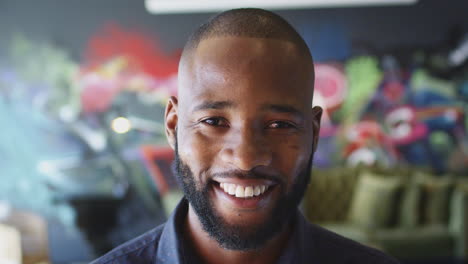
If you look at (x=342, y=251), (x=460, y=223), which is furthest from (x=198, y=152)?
(x=460, y=223)

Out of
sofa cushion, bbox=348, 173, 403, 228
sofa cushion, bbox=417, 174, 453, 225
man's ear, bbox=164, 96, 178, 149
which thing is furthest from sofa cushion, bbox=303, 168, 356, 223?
man's ear, bbox=164, 96, 178, 149

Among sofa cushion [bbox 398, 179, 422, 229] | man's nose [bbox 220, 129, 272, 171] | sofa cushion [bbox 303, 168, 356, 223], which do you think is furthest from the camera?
sofa cushion [bbox 303, 168, 356, 223]

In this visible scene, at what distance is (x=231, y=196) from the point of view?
2.83 feet

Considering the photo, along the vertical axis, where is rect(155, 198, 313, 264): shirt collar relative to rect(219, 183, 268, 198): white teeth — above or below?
below

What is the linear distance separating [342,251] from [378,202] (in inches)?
137

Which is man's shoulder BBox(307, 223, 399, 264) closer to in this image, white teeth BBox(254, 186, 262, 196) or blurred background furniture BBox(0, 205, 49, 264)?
white teeth BBox(254, 186, 262, 196)

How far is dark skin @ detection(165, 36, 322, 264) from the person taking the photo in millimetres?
844

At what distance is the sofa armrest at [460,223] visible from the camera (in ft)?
13.8

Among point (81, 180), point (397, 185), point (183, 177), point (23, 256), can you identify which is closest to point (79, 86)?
point (81, 180)

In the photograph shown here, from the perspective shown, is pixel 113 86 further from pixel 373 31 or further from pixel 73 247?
pixel 373 31

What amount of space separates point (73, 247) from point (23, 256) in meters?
2.82

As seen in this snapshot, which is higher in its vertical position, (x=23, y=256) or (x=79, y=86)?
(x=79, y=86)

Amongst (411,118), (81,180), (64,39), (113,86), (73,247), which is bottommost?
(73,247)

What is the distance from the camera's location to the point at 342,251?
3.35 ft
